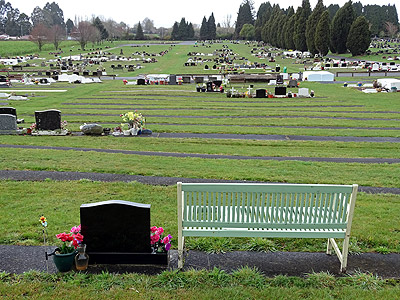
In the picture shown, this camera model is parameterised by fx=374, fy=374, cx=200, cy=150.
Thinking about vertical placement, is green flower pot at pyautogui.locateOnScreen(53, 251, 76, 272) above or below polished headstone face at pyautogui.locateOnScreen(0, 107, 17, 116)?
below

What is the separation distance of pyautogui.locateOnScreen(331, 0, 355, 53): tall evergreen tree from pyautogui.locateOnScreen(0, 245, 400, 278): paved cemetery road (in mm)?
73811

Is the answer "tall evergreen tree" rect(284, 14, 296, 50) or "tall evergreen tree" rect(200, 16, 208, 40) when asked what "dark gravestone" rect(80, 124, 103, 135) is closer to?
"tall evergreen tree" rect(284, 14, 296, 50)

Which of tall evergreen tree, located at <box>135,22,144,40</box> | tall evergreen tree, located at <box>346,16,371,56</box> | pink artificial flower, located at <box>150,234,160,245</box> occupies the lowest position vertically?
pink artificial flower, located at <box>150,234,160,245</box>

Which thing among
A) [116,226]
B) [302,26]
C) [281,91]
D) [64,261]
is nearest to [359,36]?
[302,26]

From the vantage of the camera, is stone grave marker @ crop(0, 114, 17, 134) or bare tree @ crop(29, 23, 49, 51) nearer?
stone grave marker @ crop(0, 114, 17, 134)

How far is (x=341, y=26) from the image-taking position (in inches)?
2849

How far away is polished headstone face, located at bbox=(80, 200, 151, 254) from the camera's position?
6.38 m

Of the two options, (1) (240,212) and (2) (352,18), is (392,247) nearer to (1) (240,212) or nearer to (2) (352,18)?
(1) (240,212)

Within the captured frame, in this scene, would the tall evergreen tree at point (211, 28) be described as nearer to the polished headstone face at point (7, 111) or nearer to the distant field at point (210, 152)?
the distant field at point (210, 152)

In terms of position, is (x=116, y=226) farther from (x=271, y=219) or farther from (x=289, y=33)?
(x=289, y=33)

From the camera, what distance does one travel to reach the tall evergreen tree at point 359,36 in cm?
6700

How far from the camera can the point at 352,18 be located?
71062 millimetres

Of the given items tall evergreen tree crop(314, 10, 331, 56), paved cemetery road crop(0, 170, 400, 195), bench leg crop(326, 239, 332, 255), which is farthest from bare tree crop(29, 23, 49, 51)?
bench leg crop(326, 239, 332, 255)

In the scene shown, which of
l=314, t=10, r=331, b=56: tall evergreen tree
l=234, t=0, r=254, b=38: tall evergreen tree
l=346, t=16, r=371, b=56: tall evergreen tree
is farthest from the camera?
l=234, t=0, r=254, b=38: tall evergreen tree
